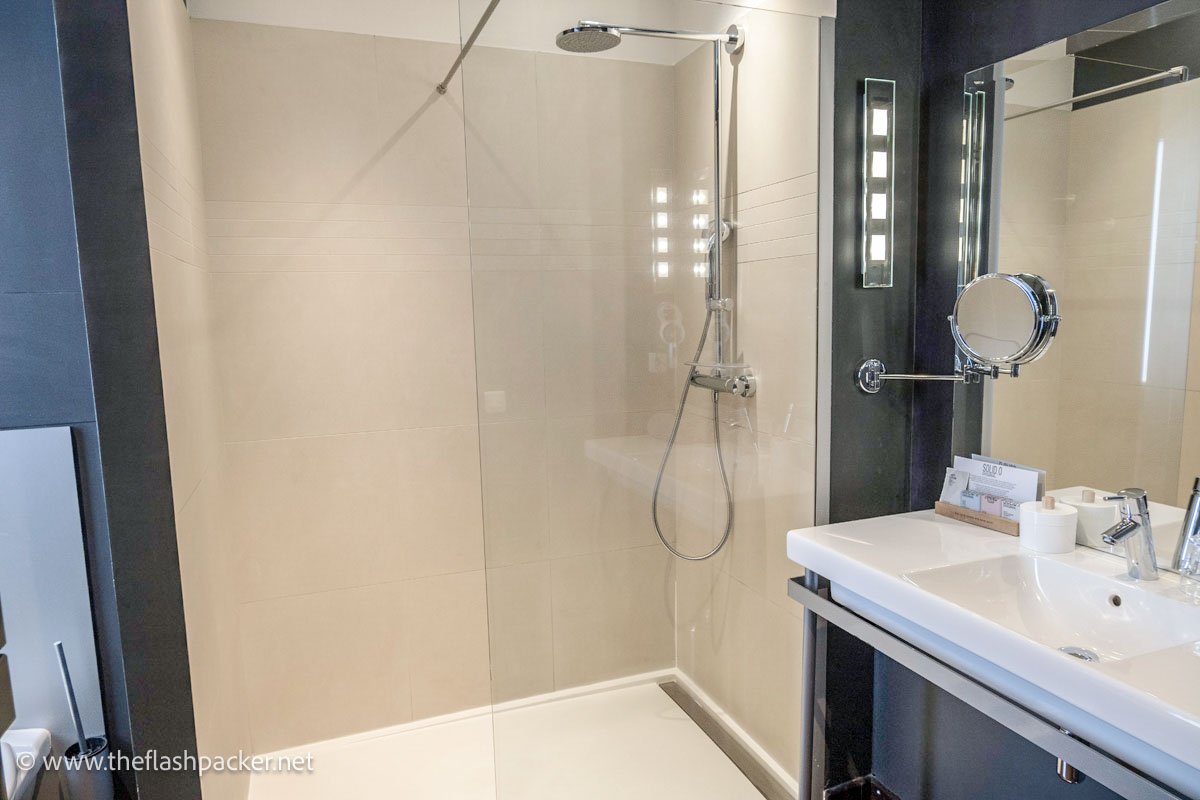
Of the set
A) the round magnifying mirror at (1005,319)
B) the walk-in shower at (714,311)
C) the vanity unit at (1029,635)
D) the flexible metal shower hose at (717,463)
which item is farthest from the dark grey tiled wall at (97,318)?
the round magnifying mirror at (1005,319)

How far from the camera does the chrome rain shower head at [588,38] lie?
5.16ft

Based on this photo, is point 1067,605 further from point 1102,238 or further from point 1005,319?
point 1102,238

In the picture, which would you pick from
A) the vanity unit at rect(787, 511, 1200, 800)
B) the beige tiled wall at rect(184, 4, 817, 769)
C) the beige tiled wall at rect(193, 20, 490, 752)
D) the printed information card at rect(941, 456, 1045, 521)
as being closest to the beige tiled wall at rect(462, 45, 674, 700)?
the beige tiled wall at rect(184, 4, 817, 769)

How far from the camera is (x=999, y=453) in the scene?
5.46 feet

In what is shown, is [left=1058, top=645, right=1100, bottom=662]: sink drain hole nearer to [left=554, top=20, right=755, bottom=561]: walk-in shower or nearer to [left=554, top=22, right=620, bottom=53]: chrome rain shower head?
[left=554, top=20, right=755, bottom=561]: walk-in shower

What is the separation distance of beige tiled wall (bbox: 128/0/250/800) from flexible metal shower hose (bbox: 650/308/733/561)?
1043 millimetres

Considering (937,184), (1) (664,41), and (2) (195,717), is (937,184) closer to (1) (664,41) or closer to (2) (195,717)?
(1) (664,41)

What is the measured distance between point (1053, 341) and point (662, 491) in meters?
0.92

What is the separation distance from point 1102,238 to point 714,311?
2.58ft

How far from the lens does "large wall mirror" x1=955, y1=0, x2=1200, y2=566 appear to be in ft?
4.28

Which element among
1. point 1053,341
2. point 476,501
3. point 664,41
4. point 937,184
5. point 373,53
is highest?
point 373,53

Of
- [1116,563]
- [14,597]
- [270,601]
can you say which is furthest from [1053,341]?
[270,601]

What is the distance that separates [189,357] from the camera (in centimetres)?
174

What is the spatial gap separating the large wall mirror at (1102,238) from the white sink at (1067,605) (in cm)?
15
